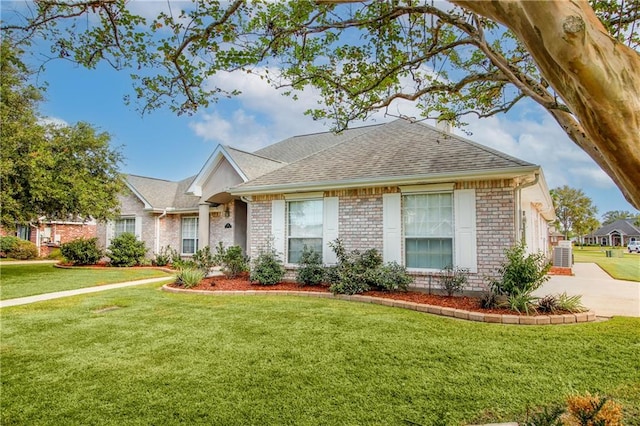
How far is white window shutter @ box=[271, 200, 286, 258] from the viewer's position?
11.5 m

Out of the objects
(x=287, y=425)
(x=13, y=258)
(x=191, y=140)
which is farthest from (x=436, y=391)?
(x=13, y=258)

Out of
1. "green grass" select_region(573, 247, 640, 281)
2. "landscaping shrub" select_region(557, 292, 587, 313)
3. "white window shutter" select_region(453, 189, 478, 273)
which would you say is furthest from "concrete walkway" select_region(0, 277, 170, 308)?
"green grass" select_region(573, 247, 640, 281)

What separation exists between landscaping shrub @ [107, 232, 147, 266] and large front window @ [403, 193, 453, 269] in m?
14.8

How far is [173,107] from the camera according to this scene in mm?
5496

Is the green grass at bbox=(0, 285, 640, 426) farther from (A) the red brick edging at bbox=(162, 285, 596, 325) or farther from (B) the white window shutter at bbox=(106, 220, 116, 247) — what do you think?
(B) the white window shutter at bbox=(106, 220, 116, 247)

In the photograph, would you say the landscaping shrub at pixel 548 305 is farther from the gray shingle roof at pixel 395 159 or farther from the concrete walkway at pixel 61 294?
the concrete walkway at pixel 61 294

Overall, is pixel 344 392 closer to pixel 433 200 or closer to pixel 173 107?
pixel 173 107

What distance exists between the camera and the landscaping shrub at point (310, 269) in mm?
10336

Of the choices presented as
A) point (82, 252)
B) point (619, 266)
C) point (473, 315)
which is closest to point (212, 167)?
point (82, 252)

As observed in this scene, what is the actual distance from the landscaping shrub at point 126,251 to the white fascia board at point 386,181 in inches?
367

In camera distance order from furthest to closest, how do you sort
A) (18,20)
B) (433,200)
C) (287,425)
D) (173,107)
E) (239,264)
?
(239,264)
(433,200)
(173,107)
(18,20)
(287,425)

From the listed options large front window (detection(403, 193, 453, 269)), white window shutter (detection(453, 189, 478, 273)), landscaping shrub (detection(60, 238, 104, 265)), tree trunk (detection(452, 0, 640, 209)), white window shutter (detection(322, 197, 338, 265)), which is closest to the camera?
tree trunk (detection(452, 0, 640, 209))

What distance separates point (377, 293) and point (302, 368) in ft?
16.3

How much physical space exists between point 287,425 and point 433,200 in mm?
7400
